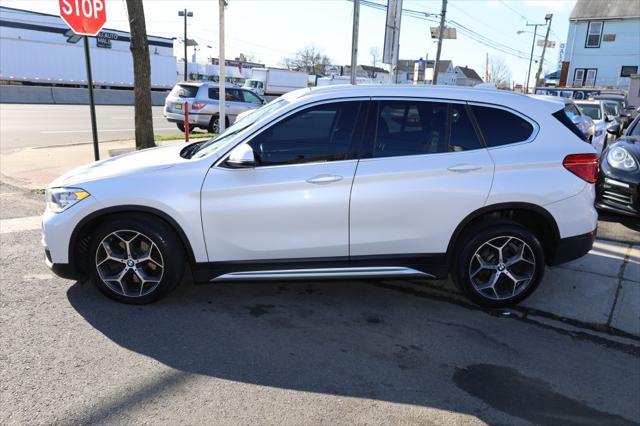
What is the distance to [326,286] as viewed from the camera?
467cm

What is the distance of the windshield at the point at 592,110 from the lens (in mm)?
14047

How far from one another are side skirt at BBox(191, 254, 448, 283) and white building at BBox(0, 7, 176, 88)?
34425mm

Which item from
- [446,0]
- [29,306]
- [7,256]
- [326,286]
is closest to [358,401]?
[326,286]

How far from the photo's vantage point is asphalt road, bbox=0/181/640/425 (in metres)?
2.84

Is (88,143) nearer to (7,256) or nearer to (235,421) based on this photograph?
(7,256)

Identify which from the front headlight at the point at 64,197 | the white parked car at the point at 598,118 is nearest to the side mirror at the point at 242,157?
the front headlight at the point at 64,197

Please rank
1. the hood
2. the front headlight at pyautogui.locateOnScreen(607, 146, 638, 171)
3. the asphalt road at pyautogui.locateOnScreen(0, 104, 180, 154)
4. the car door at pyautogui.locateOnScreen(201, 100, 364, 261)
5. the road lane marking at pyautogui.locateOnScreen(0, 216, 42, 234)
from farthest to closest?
the asphalt road at pyautogui.locateOnScreen(0, 104, 180, 154)
the front headlight at pyautogui.locateOnScreen(607, 146, 638, 171)
the road lane marking at pyautogui.locateOnScreen(0, 216, 42, 234)
the hood
the car door at pyautogui.locateOnScreen(201, 100, 364, 261)

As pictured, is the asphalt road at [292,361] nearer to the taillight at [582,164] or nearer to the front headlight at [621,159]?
the taillight at [582,164]

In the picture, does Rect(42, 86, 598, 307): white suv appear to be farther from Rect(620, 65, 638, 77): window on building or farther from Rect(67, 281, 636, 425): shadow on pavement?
Rect(620, 65, 638, 77): window on building

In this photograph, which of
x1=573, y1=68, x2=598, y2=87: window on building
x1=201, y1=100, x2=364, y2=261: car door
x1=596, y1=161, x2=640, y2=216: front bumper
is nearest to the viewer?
x1=201, y1=100, x2=364, y2=261: car door

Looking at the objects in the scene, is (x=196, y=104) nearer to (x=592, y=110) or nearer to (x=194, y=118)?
(x=194, y=118)

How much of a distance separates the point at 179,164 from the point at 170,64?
149 ft

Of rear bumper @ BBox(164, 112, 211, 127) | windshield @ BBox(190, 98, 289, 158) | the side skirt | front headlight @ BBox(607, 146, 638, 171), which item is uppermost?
windshield @ BBox(190, 98, 289, 158)

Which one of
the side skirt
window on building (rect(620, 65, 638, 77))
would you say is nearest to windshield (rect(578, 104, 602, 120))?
the side skirt
